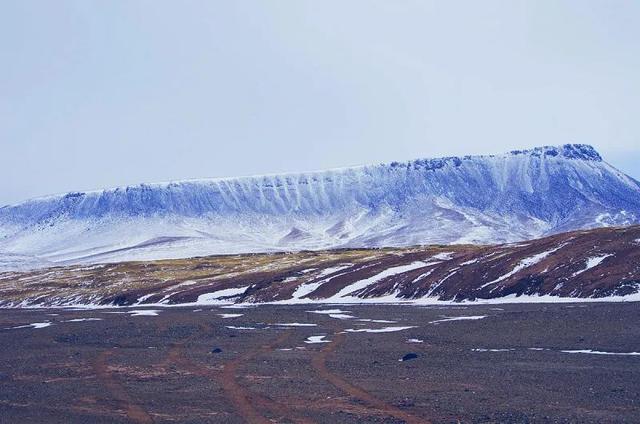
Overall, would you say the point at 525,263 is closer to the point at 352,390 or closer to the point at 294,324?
the point at 294,324

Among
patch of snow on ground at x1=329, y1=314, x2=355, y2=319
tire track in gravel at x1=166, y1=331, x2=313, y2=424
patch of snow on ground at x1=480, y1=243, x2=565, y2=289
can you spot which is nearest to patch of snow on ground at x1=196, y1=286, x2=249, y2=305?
patch of snow on ground at x1=329, y1=314, x2=355, y2=319

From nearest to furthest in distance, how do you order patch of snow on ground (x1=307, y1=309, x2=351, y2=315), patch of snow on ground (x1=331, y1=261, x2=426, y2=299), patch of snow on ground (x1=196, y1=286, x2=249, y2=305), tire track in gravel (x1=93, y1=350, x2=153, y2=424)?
tire track in gravel (x1=93, y1=350, x2=153, y2=424)
patch of snow on ground (x1=307, y1=309, x2=351, y2=315)
patch of snow on ground (x1=331, y1=261, x2=426, y2=299)
patch of snow on ground (x1=196, y1=286, x2=249, y2=305)

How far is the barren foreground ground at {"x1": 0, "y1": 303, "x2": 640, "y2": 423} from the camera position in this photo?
69.8ft

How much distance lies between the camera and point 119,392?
84.9ft

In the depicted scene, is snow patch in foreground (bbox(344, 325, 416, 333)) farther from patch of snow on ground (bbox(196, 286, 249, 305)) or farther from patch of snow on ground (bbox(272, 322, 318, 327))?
patch of snow on ground (bbox(196, 286, 249, 305))

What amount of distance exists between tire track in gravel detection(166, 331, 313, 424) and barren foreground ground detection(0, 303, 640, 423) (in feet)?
0.20

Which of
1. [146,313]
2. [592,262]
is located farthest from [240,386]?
[146,313]

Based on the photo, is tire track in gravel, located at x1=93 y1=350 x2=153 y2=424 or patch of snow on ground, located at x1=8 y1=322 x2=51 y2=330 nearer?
tire track in gravel, located at x1=93 y1=350 x2=153 y2=424

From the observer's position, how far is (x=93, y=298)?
316ft

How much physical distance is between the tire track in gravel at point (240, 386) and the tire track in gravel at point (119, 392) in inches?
106

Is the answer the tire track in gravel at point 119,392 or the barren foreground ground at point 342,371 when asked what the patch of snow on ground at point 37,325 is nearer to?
the barren foreground ground at point 342,371

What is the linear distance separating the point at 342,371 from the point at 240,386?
447 cm

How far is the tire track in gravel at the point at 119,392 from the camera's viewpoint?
21.5 m

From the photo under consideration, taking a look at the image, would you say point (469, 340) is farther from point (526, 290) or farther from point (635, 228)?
point (635, 228)
